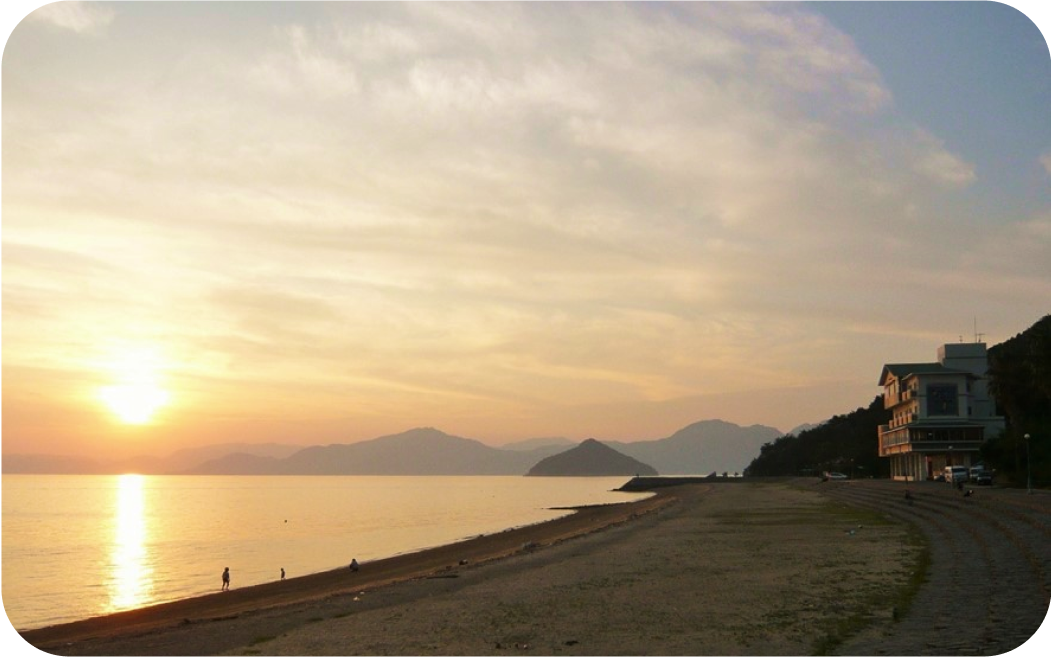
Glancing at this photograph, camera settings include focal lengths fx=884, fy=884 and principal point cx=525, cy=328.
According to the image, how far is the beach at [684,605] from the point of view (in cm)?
1535

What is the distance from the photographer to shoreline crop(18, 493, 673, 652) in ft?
90.6

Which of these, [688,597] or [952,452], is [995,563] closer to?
[688,597]

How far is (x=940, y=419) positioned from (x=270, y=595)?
63.8 metres

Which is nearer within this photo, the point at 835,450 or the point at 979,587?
the point at 979,587

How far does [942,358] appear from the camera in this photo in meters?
88.6

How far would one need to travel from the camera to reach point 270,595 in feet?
121

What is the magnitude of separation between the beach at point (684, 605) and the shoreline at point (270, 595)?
0.27m

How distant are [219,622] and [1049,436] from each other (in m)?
58.0

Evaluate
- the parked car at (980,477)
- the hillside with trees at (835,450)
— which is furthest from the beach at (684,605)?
the hillside with trees at (835,450)

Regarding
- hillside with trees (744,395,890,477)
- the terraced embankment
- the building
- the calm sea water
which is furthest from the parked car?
hillside with trees (744,395,890,477)

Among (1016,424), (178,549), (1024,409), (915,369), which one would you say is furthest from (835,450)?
(178,549)

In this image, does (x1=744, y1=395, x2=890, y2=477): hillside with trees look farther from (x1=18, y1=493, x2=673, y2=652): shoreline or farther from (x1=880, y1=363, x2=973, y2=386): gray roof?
(x1=18, y1=493, x2=673, y2=652): shoreline

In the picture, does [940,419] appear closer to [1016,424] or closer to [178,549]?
[1016,424]

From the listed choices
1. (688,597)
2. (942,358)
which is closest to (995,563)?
(688,597)
